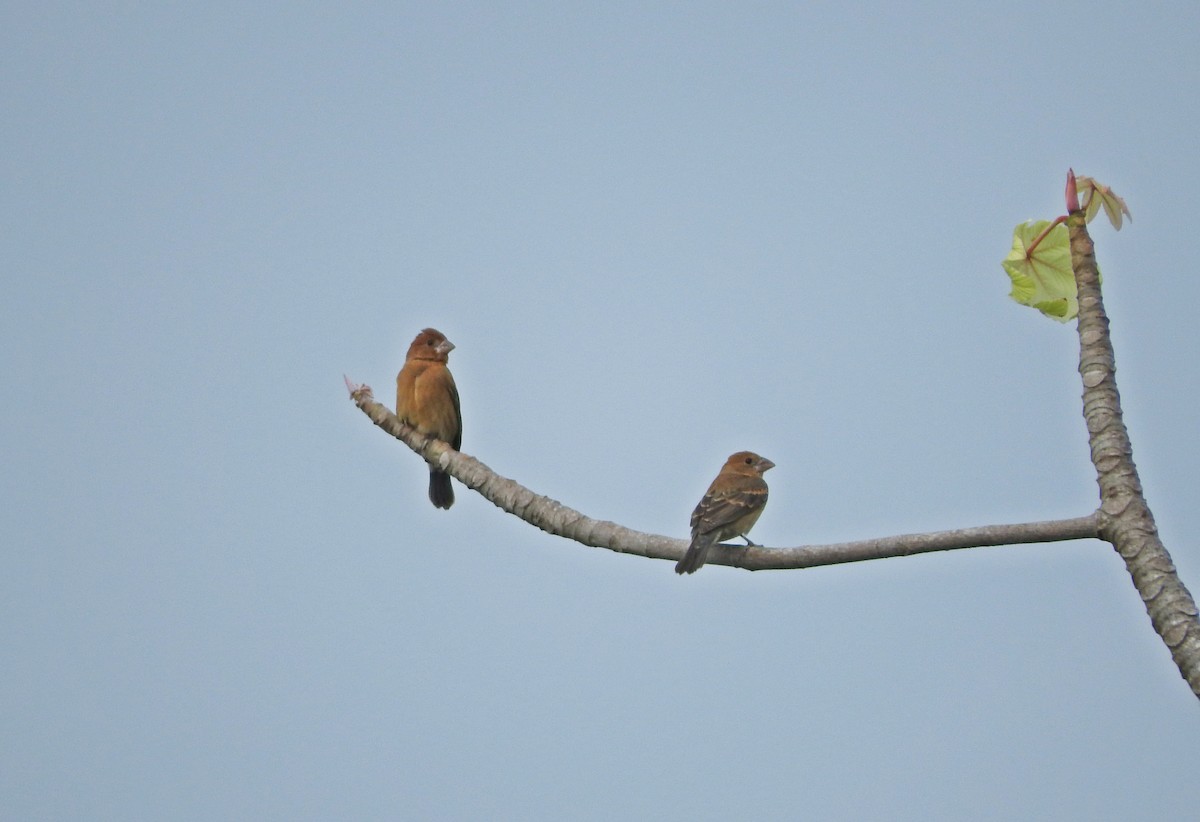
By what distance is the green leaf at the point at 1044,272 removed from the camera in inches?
196

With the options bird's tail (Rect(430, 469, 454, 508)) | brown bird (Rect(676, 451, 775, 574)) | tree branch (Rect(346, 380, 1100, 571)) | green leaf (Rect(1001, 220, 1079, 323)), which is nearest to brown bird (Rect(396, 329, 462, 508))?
bird's tail (Rect(430, 469, 454, 508))

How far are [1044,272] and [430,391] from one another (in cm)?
465

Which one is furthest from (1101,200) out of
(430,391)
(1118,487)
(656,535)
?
(430,391)

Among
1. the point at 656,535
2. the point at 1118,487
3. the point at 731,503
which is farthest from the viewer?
A: the point at 731,503

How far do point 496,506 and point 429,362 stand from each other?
3561mm

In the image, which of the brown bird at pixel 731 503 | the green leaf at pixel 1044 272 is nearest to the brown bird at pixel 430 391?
the brown bird at pixel 731 503

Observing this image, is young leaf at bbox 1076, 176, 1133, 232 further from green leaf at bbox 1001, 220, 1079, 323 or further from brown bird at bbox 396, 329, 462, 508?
brown bird at bbox 396, 329, 462, 508

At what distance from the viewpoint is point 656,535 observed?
5012 mm

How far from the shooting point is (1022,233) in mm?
4992

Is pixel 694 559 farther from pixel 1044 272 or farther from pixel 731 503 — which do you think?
pixel 1044 272

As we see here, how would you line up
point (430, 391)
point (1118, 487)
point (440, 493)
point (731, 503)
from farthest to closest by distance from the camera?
point (440, 493) → point (430, 391) → point (731, 503) → point (1118, 487)

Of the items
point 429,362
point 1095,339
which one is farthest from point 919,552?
point 429,362

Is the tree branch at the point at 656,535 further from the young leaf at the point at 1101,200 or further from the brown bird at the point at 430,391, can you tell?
the brown bird at the point at 430,391

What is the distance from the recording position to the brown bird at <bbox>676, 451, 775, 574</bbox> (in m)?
6.38
